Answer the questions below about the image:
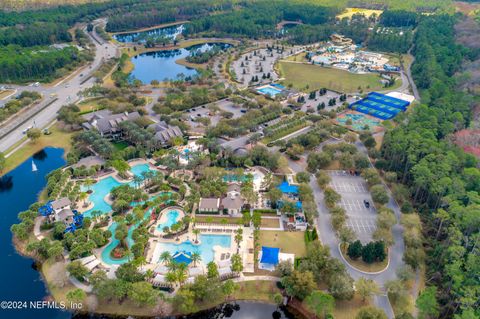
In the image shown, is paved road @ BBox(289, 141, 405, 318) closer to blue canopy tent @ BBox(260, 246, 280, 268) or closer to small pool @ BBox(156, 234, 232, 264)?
blue canopy tent @ BBox(260, 246, 280, 268)

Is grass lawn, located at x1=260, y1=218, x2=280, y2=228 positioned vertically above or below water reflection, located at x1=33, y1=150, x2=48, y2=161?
below

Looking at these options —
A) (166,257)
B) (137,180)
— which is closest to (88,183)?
(137,180)

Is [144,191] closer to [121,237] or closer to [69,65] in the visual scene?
Result: [121,237]

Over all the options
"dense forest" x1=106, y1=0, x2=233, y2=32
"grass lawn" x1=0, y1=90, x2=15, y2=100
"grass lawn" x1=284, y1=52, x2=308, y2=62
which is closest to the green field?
"grass lawn" x1=284, y1=52, x2=308, y2=62

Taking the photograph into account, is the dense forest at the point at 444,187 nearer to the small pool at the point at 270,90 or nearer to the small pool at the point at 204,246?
the small pool at the point at 204,246

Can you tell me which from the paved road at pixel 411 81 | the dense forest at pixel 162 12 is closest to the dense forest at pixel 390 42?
the paved road at pixel 411 81

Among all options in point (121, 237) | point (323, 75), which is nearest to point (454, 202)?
point (121, 237)
